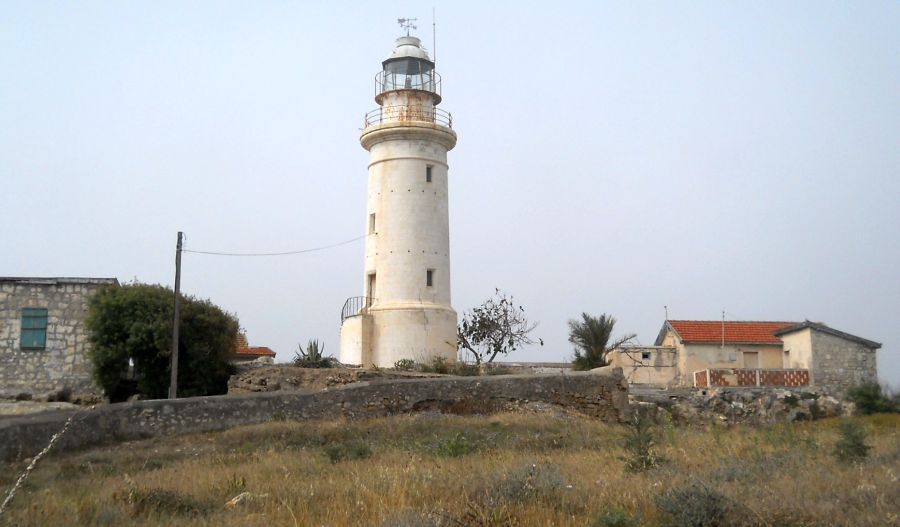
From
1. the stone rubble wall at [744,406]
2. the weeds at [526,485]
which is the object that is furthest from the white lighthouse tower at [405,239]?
the weeds at [526,485]

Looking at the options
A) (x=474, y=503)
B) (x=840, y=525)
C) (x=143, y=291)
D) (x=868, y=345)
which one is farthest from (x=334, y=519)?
(x=868, y=345)

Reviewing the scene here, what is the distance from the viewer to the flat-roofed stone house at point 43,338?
72.1 ft

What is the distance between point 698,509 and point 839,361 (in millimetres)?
24793

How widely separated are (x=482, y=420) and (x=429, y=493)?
26.9 ft

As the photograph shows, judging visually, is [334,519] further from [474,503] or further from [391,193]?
[391,193]

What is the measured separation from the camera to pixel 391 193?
86.8 ft

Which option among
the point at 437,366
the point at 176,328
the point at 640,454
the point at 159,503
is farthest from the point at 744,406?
the point at 159,503

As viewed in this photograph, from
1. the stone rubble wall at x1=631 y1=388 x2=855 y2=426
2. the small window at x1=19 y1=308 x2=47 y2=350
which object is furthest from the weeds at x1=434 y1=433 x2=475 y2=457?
the small window at x1=19 y1=308 x2=47 y2=350

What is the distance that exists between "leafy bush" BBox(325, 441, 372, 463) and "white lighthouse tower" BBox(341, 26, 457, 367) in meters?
13.6

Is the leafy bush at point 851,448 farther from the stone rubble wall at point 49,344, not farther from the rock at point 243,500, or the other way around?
the stone rubble wall at point 49,344

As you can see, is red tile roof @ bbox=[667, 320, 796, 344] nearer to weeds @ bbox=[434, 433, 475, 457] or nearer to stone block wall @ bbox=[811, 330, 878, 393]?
stone block wall @ bbox=[811, 330, 878, 393]

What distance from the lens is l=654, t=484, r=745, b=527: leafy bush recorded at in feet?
21.0

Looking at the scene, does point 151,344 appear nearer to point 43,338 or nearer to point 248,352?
point 43,338

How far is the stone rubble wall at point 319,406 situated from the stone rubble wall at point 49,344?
872 cm
